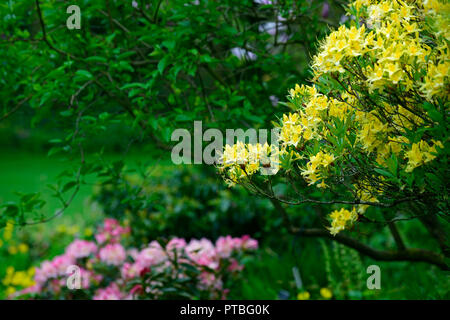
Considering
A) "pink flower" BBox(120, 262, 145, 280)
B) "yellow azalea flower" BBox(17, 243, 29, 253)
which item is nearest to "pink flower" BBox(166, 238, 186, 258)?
"pink flower" BBox(120, 262, 145, 280)

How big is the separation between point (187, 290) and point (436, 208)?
59.7 inches

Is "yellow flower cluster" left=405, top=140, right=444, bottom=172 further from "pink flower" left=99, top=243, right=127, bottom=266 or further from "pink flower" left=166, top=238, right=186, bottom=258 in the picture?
"pink flower" left=99, top=243, right=127, bottom=266

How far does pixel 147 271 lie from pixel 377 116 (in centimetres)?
168

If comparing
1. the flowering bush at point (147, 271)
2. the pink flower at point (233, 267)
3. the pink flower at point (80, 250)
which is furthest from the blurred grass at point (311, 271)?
the pink flower at point (80, 250)

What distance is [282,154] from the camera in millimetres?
1383

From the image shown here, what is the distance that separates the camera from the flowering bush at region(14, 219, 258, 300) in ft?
8.34

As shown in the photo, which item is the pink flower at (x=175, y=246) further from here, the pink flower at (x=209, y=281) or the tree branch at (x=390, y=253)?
the tree branch at (x=390, y=253)

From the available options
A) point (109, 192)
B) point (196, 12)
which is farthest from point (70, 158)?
point (109, 192)

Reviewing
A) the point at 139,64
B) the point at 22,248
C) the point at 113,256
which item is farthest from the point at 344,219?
the point at 22,248

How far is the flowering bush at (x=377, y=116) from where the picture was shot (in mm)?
1146

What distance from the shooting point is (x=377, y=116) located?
1.29 m

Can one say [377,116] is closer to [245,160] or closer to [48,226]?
[245,160]

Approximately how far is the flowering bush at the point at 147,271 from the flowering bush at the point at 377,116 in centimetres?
126
